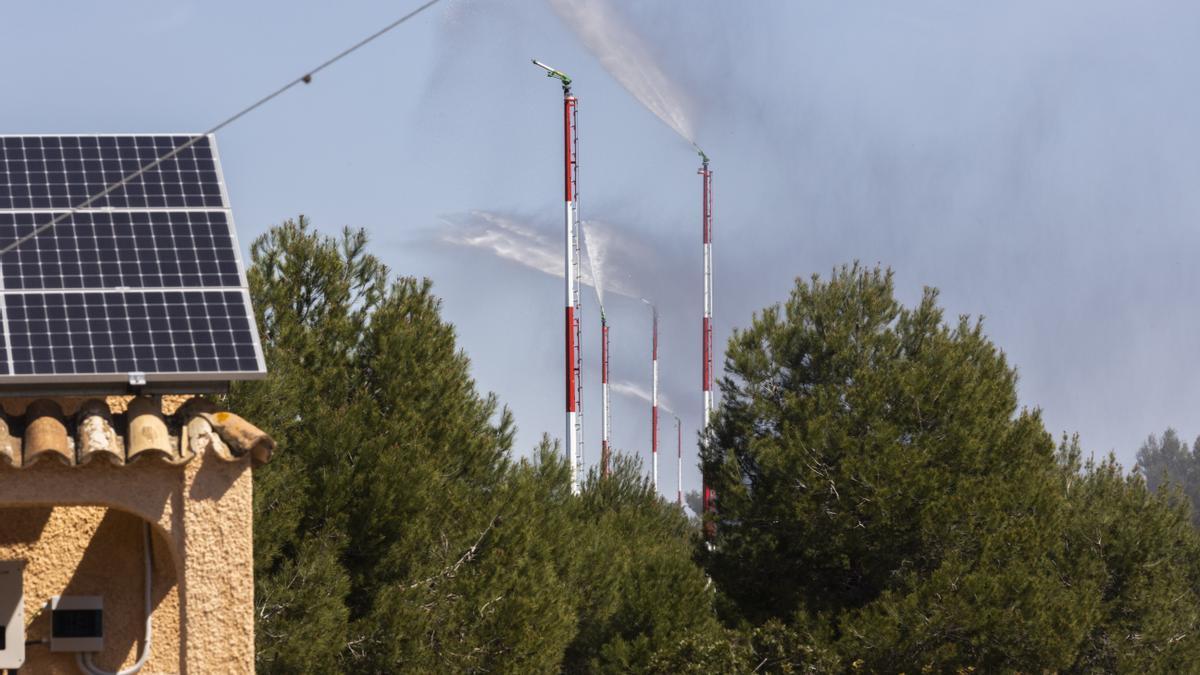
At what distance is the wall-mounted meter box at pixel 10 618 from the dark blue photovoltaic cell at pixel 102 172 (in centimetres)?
235

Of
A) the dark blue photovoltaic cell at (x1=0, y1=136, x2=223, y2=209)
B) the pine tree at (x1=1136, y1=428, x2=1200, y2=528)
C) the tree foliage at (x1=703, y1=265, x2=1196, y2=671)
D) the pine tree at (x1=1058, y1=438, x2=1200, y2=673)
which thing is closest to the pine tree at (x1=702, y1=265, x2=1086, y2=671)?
the tree foliage at (x1=703, y1=265, x2=1196, y2=671)

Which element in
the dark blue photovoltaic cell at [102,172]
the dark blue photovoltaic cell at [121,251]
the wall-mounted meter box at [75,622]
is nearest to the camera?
the dark blue photovoltaic cell at [121,251]

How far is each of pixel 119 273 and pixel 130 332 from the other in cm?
67

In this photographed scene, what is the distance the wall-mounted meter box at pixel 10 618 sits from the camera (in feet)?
34.0

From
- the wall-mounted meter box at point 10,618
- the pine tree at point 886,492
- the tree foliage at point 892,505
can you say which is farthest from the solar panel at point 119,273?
the pine tree at point 886,492

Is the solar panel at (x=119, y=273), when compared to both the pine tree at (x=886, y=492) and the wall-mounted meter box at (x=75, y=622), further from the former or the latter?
the pine tree at (x=886, y=492)

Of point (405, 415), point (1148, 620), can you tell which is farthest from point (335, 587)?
point (1148, 620)

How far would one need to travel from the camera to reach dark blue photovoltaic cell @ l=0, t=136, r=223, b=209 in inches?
437

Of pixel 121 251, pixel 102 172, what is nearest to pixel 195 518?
pixel 121 251

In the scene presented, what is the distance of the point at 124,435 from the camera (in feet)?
31.3

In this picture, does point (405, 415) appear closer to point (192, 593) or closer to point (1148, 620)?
point (192, 593)

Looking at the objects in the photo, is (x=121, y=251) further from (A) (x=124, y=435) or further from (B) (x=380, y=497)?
(B) (x=380, y=497)

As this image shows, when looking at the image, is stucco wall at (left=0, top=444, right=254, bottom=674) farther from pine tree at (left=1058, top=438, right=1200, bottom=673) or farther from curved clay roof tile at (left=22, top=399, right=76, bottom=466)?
pine tree at (left=1058, top=438, right=1200, bottom=673)

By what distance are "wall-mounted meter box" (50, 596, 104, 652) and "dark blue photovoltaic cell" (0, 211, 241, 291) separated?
6.49 ft
